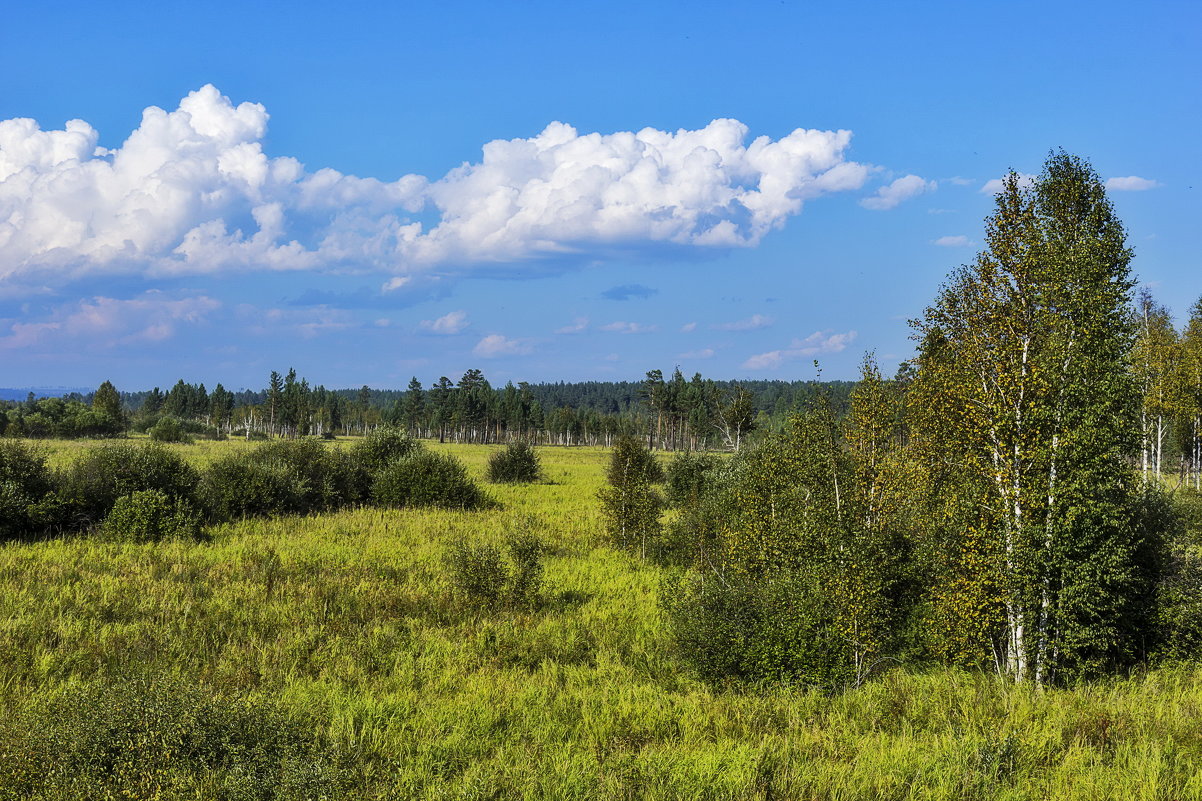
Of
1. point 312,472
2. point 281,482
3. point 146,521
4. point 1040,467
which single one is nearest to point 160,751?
point 1040,467

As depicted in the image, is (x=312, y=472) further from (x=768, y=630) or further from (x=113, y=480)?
(x=768, y=630)

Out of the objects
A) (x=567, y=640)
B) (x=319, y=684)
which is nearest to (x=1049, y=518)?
(x=567, y=640)

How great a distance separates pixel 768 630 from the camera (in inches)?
492

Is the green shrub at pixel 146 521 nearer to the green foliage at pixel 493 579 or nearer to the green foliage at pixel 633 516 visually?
the green foliage at pixel 493 579

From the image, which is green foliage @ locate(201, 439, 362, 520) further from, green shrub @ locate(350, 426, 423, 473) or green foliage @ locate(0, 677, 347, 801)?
green foliage @ locate(0, 677, 347, 801)

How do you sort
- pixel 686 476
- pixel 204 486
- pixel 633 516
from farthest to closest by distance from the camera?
pixel 686 476
pixel 204 486
pixel 633 516

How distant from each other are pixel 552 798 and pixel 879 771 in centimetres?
393

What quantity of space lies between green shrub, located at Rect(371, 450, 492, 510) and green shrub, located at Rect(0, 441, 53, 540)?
13095 mm

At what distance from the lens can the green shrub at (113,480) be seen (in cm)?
2442

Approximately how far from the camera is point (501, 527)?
2733 centimetres

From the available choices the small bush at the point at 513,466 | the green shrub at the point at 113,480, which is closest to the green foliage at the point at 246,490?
the green shrub at the point at 113,480

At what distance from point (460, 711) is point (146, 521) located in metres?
18.4

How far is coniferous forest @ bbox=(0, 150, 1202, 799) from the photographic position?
26.3 feet

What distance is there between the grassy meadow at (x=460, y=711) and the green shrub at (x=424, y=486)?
14.3 m
